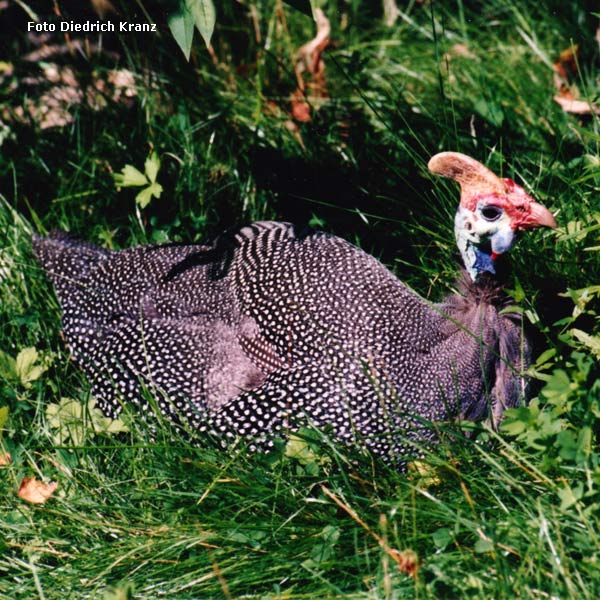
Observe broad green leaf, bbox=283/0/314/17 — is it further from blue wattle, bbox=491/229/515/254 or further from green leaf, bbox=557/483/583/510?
green leaf, bbox=557/483/583/510

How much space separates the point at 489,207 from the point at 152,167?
1481 millimetres

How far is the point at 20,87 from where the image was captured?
4289mm

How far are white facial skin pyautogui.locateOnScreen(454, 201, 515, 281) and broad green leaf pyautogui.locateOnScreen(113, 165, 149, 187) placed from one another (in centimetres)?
138

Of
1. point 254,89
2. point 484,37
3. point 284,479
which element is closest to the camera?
point 284,479

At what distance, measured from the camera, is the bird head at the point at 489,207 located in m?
2.95

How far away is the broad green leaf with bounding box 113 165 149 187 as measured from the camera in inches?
148

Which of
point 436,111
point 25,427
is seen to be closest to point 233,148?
point 436,111

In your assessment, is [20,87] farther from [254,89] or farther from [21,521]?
[21,521]

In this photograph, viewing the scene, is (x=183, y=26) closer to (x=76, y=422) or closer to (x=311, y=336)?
(x=311, y=336)

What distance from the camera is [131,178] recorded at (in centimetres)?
378

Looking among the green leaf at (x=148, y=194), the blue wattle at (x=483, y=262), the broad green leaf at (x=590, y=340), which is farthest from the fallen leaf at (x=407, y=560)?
the green leaf at (x=148, y=194)

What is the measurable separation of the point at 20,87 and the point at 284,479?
251cm

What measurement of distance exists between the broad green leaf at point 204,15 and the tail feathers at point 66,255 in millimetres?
1368

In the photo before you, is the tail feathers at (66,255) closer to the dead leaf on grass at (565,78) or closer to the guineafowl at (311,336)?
the guineafowl at (311,336)
